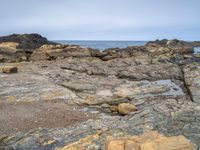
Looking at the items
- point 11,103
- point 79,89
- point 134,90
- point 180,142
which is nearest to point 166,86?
point 134,90

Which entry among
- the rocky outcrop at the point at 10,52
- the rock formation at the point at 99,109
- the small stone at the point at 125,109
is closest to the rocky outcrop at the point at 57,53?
the rocky outcrop at the point at 10,52

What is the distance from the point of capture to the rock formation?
13133 mm

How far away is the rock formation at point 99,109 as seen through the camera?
13133 millimetres

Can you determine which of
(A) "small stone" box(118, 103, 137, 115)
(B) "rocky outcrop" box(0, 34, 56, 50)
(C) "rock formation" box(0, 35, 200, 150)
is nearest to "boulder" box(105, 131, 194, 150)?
(C) "rock formation" box(0, 35, 200, 150)

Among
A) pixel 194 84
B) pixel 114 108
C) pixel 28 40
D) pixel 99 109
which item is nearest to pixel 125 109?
pixel 114 108

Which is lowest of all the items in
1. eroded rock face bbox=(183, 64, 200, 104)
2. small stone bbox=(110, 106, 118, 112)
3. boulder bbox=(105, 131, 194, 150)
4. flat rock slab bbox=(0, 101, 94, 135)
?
flat rock slab bbox=(0, 101, 94, 135)

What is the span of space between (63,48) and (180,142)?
43.4 m

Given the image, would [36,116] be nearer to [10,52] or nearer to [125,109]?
[125,109]

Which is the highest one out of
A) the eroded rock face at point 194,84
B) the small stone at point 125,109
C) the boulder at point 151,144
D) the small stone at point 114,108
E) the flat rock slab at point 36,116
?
the boulder at point 151,144

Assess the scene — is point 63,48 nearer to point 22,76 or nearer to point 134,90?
point 22,76

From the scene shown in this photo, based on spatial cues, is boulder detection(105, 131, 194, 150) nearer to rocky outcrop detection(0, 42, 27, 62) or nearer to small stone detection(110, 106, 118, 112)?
small stone detection(110, 106, 118, 112)

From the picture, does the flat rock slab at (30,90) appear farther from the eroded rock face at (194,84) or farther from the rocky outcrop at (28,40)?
the rocky outcrop at (28,40)

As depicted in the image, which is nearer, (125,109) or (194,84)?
(125,109)

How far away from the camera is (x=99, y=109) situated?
63.7ft
